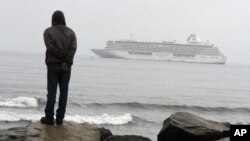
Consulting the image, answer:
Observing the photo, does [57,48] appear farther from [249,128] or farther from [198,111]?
[198,111]

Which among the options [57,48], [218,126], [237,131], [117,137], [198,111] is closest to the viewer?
[237,131]

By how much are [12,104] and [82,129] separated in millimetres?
14273

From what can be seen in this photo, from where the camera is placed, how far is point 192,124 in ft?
24.5

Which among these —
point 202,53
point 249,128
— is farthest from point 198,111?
point 202,53

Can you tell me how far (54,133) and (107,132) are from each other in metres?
1.67

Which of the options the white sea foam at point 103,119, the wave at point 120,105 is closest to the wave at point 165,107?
the wave at point 120,105

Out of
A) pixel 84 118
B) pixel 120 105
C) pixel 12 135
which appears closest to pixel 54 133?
pixel 12 135

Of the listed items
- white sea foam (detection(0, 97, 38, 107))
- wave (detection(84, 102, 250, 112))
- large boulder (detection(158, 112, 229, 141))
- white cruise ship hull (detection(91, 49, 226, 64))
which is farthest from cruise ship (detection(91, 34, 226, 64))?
large boulder (detection(158, 112, 229, 141))

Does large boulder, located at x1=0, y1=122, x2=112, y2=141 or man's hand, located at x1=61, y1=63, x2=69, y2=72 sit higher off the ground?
man's hand, located at x1=61, y1=63, x2=69, y2=72

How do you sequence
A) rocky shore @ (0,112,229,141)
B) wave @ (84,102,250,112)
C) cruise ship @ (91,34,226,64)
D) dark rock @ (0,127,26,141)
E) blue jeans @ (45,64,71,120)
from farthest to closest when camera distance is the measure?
cruise ship @ (91,34,226,64)
wave @ (84,102,250,112)
blue jeans @ (45,64,71,120)
dark rock @ (0,127,26,141)
rocky shore @ (0,112,229,141)

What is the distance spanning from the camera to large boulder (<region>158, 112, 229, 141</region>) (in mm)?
7273

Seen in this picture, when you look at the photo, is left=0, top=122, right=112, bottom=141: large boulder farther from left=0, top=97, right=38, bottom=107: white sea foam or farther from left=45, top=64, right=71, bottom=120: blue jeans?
left=0, top=97, right=38, bottom=107: white sea foam

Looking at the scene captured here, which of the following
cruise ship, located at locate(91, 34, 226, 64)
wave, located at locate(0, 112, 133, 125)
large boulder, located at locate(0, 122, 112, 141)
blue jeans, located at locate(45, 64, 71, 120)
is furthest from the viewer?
cruise ship, located at locate(91, 34, 226, 64)

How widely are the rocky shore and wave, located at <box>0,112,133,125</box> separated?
873 centimetres
